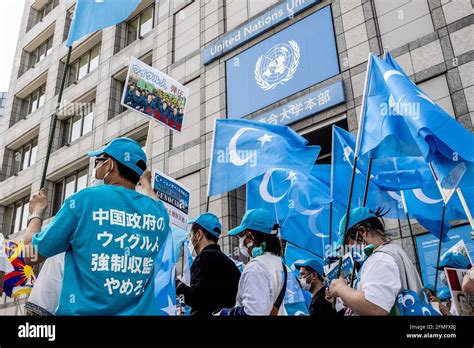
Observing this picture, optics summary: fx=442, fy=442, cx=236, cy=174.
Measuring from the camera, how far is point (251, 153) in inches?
251

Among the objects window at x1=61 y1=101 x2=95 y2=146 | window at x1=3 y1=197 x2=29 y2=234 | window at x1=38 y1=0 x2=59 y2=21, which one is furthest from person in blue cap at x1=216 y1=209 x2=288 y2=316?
window at x1=38 y1=0 x2=59 y2=21

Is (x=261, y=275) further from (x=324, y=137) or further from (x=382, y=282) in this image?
(x=324, y=137)

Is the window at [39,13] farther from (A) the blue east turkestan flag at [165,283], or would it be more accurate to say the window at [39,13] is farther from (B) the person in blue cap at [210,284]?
(B) the person in blue cap at [210,284]

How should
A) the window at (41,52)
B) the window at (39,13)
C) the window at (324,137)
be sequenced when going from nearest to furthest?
the window at (324,137)
the window at (41,52)
the window at (39,13)

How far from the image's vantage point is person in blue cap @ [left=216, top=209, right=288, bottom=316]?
312cm

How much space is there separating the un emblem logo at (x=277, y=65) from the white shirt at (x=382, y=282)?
31.6 ft

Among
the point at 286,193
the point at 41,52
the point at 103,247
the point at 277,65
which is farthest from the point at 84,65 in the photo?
the point at 103,247

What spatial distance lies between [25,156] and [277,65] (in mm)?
16064

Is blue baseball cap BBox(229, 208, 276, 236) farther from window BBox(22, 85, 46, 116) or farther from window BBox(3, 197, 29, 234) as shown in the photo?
window BBox(22, 85, 46, 116)

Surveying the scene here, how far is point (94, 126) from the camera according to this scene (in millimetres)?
18375

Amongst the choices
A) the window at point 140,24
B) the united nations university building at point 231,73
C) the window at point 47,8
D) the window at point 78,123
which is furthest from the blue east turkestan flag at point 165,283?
the window at point 47,8

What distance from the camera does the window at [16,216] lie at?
2142 centimetres

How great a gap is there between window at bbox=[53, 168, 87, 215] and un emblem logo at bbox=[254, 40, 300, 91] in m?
9.34

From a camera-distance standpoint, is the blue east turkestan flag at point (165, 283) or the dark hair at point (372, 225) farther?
the blue east turkestan flag at point (165, 283)
